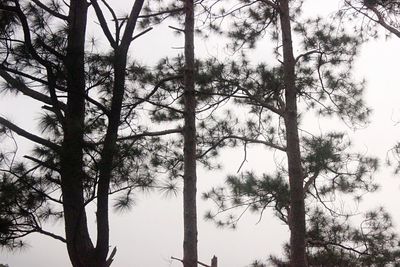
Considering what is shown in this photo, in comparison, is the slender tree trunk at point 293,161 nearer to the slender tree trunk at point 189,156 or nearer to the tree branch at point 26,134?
the slender tree trunk at point 189,156

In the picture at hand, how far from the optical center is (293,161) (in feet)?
13.5

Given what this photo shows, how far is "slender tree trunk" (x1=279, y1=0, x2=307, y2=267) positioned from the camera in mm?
3953

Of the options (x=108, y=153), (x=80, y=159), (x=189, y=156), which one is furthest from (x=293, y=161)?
(x=80, y=159)

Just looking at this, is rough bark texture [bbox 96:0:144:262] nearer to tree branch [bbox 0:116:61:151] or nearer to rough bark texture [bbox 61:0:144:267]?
rough bark texture [bbox 61:0:144:267]

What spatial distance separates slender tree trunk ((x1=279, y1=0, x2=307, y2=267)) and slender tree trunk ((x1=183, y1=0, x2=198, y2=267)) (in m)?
0.80

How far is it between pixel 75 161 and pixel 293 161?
2.24 m

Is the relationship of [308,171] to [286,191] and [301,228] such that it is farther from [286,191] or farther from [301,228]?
[301,228]

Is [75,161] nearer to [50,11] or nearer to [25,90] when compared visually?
[25,90]

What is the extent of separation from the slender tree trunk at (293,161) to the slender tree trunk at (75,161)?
1.95 meters

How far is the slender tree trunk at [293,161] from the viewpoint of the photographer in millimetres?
3953

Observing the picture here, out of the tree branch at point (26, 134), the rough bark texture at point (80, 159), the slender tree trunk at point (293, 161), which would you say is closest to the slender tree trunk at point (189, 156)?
the slender tree trunk at point (293, 161)

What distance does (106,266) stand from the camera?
2516 millimetres

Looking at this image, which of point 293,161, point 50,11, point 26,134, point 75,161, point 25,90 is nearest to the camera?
point 75,161

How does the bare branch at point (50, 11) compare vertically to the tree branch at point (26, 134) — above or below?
above
